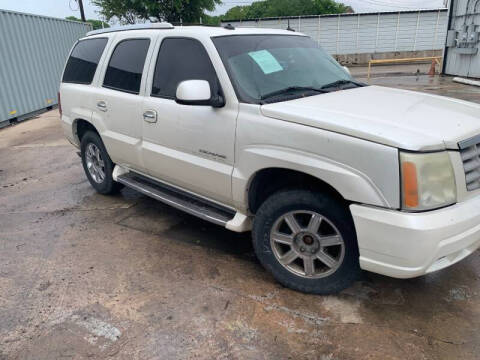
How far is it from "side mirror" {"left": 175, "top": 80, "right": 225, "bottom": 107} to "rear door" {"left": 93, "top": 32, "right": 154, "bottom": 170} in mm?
968

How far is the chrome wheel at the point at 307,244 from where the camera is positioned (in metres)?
2.67

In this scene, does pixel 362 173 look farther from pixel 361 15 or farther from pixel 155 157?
pixel 361 15

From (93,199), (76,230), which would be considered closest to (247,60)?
(76,230)

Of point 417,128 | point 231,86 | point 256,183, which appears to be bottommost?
point 256,183

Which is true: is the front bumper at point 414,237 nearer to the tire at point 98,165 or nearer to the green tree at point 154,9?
the tire at point 98,165

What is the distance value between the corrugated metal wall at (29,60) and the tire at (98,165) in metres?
6.82

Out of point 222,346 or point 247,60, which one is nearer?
point 222,346

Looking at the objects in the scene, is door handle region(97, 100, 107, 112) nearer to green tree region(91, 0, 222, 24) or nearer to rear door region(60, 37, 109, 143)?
rear door region(60, 37, 109, 143)

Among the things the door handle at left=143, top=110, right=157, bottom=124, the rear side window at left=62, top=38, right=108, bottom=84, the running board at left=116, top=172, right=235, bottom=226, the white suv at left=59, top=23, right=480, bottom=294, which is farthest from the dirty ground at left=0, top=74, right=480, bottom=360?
the rear side window at left=62, top=38, right=108, bottom=84

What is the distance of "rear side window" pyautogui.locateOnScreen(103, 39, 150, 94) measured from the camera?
3.82 m

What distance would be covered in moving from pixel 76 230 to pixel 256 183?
2.28 m

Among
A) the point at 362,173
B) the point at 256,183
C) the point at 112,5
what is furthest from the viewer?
the point at 112,5

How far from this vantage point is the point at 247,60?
3178mm

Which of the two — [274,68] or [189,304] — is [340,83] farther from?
[189,304]
